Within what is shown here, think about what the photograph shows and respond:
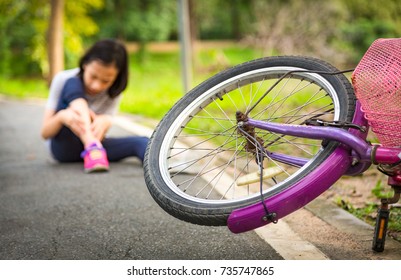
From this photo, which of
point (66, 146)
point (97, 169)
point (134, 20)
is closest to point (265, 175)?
point (97, 169)

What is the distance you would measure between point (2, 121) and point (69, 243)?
16.7 feet

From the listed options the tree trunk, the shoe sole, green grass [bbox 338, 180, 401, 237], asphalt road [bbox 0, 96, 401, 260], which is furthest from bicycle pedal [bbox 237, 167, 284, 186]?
the tree trunk

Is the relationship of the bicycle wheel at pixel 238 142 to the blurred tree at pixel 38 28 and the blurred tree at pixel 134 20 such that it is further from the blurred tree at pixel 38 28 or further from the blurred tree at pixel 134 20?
the blurred tree at pixel 134 20

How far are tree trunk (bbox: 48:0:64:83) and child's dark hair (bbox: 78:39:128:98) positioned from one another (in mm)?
8890

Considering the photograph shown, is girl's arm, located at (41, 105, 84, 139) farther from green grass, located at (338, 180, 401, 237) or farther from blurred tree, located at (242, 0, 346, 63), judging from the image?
blurred tree, located at (242, 0, 346, 63)

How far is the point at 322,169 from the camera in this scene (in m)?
1.88

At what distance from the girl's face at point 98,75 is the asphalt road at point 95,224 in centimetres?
54

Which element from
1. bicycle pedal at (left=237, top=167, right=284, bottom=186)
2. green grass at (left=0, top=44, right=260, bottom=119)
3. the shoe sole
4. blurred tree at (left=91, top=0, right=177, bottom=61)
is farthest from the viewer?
blurred tree at (left=91, top=0, right=177, bottom=61)

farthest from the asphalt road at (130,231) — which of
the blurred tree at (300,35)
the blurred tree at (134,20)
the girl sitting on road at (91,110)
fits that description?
the blurred tree at (134,20)

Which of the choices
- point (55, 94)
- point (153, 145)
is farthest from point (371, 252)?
point (55, 94)

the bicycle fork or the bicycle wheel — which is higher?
the bicycle wheel

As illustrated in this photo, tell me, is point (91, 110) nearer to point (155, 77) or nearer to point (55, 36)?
point (55, 36)

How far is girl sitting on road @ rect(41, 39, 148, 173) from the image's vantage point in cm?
371
